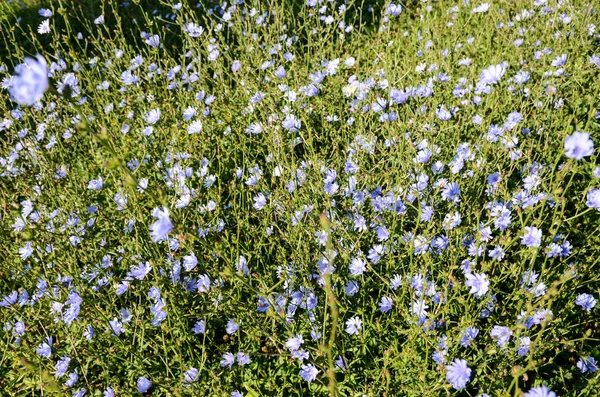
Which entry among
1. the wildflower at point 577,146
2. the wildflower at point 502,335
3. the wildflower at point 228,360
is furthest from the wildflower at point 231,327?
the wildflower at point 577,146

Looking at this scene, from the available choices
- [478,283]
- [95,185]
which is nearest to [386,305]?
[478,283]

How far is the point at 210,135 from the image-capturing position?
125 inches

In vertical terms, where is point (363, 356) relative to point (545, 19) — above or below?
below

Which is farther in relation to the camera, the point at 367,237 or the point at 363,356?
the point at 367,237

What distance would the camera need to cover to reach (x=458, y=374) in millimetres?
1554

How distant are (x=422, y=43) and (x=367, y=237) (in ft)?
6.46

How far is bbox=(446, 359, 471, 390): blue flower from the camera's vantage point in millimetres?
1533

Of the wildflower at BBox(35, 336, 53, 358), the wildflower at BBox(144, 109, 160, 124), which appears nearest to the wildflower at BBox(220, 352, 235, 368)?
the wildflower at BBox(35, 336, 53, 358)

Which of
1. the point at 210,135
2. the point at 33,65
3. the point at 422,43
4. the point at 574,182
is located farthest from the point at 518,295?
the point at 422,43

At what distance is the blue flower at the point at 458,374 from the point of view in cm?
153

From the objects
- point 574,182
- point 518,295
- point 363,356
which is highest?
point 574,182

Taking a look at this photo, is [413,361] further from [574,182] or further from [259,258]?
[574,182]

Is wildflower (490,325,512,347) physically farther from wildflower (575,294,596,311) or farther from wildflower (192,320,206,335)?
wildflower (192,320,206,335)

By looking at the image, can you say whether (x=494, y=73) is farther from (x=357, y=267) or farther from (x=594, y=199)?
(x=357, y=267)
